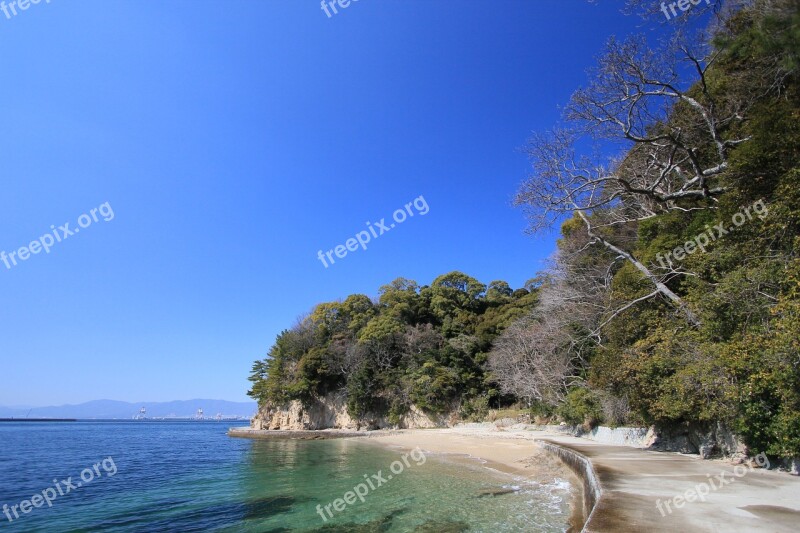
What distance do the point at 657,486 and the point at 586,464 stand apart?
129 inches

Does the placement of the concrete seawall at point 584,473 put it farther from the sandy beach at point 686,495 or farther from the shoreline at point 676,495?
the sandy beach at point 686,495

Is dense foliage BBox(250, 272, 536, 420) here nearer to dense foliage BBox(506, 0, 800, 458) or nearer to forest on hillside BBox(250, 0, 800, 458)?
forest on hillside BBox(250, 0, 800, 458)

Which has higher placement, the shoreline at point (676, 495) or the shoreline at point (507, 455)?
the shoreline at point (676, 495)

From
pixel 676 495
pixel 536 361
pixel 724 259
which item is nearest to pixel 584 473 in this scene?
pixel 676 495

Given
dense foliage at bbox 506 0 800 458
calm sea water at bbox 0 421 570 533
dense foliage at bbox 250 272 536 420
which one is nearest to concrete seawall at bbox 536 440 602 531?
calm sea water at bbox 0 421 570 533

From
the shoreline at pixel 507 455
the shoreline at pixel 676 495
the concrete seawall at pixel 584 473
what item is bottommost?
the shoreline at pixel 507 455

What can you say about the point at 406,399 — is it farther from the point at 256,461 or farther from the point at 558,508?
the point at 558,508

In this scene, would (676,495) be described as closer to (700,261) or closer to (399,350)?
(700,261)

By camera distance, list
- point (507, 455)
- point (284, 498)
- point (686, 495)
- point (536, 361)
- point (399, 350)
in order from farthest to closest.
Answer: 1. point (399, 350)
2. point (536, 361)
3. point (507, 455)
4. point (284, 498)
5. point (686, 495)

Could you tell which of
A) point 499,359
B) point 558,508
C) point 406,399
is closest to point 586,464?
point 558,508

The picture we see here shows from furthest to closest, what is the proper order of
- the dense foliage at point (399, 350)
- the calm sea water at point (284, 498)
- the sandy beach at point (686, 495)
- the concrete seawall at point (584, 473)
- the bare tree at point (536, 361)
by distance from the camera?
the dense foliage at point (399, 350) < the bare tree at point (536, 361) < the calm sea water at point (284, 498) < the concrete seawall at point (584, 473) < the sandy beach at point (686, 495)

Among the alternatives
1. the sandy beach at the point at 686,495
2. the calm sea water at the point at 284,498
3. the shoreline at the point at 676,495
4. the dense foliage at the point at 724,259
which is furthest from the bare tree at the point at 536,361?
the sandy beach at the point at 686,495

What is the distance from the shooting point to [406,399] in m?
35.3

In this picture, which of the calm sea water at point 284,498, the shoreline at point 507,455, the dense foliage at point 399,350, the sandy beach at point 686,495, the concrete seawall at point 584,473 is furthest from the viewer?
the dense foliage at point 399,350
